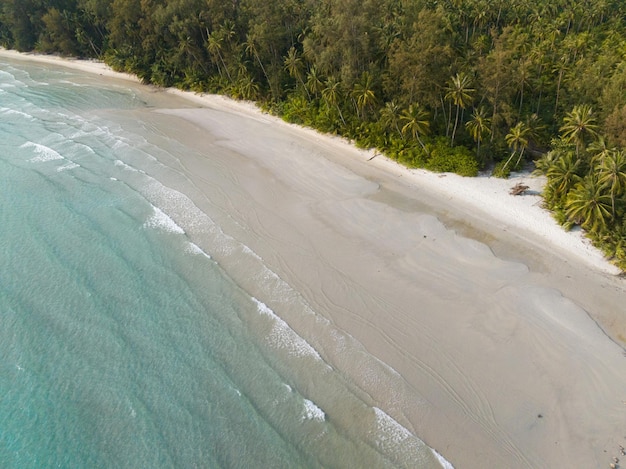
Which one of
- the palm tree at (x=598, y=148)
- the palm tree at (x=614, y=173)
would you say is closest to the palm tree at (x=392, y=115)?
the palm tree at (x=598, y=148)

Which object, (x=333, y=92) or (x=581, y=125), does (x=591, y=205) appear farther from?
(x=333, y=92)

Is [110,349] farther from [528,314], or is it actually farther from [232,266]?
[528,314]

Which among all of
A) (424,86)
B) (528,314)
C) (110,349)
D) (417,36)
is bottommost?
(110,349)

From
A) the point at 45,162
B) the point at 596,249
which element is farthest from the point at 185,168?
the point at 596,249

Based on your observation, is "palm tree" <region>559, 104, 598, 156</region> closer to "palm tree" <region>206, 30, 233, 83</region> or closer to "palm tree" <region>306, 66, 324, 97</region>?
"palm tree" <region>306, 66, 324, 97</region>

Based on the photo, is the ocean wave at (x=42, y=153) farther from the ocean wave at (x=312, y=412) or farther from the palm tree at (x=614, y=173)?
the palm tree at (x=614, y=173)

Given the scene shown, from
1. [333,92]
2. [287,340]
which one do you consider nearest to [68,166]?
[333,92]

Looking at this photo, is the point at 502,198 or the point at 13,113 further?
the point at 13,113
